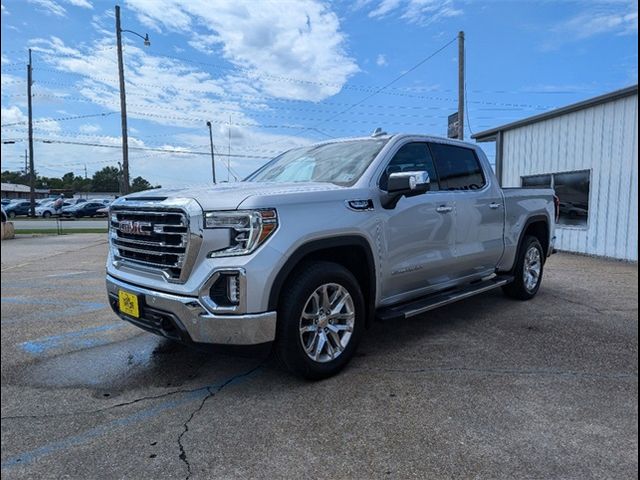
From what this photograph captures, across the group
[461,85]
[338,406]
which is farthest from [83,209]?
[338,406]

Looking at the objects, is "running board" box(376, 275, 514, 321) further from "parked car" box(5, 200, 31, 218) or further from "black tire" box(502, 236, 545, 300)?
"parked car" box(5, 200, 31, 218)

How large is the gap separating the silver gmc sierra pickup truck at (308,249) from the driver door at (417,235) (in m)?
0.01

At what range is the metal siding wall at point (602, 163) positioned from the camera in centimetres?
986

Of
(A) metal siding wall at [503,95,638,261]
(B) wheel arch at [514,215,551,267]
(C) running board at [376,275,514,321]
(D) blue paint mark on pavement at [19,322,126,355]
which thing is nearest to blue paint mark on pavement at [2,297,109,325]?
(D) blue paint mark on pavement at [19,322,126,355]

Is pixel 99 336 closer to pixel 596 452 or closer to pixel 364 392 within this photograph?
pixel 364 392

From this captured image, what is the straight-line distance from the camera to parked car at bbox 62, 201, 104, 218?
126 ft

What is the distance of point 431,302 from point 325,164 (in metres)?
1.64

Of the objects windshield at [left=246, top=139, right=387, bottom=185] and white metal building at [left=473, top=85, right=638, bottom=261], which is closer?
windshield at [left=246, top=139, right=387, bottom=185]

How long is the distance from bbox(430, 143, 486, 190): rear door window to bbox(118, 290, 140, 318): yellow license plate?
3.06m

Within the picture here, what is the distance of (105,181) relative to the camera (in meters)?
91.1

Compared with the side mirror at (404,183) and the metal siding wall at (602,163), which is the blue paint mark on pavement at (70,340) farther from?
the metal siding wall at (602,163)

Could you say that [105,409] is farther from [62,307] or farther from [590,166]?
[590,166]

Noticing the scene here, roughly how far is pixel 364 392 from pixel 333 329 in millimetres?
519

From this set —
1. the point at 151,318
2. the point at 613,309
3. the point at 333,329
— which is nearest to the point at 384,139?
the point at 333,329
